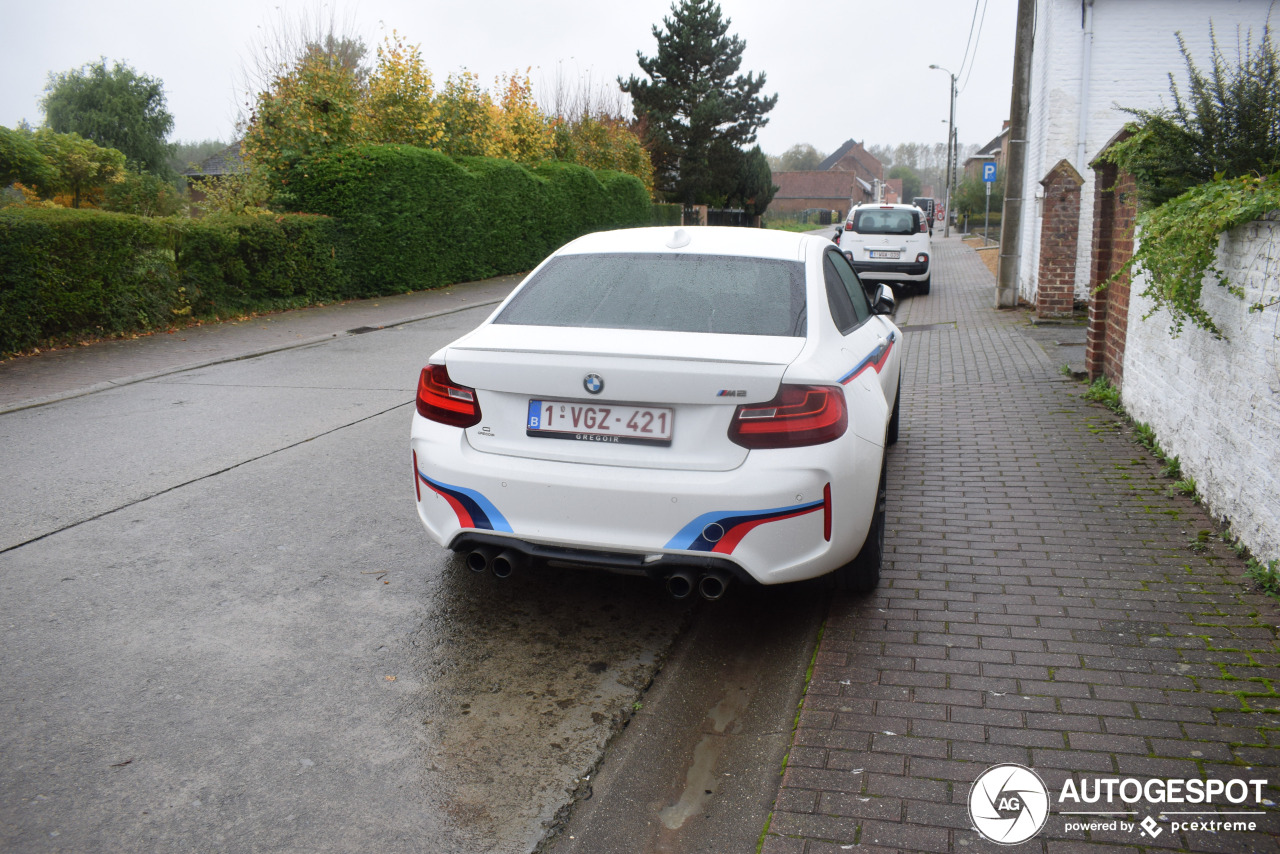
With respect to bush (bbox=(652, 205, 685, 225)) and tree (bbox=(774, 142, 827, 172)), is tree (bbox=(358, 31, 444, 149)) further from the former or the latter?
tree (bbox=(774, 142, 827, 172))

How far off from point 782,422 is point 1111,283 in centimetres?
565

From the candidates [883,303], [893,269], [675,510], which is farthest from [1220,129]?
[893,269]

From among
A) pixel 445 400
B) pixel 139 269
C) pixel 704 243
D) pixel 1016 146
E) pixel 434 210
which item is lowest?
pixel 445 400

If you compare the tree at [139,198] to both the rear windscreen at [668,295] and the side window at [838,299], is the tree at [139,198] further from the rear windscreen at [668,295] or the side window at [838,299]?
the side window at [838,299]

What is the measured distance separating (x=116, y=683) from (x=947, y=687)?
114 inches

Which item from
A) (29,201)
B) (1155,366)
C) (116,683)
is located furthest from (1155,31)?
(29,201)

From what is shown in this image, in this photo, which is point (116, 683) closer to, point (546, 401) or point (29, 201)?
point (546, 401)

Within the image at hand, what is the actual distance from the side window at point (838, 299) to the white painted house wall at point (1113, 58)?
1111cm

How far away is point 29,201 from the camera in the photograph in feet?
52.6

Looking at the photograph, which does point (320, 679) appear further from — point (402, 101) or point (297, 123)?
point (402, 101)

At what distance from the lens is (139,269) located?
12.5 meters

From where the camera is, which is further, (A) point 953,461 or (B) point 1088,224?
(B) point 1088,224

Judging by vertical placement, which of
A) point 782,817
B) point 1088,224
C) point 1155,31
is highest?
point 1155,31

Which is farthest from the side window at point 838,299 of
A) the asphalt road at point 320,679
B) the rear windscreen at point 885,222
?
the rear windscreen at point 885,222
